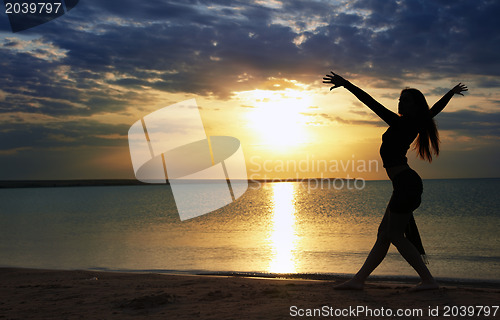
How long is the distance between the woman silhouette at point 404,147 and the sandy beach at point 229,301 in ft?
1.87

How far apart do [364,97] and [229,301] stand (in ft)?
8.75

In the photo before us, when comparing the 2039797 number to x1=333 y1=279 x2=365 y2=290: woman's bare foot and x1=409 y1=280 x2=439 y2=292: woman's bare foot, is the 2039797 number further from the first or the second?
x1=333 y1=279 x2=365 y2=290: woman's bare foot

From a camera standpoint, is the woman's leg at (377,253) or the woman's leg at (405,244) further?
the woman's leg at (377,253)

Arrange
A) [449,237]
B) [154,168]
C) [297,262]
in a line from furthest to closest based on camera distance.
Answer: [449,237], [297,262], [154,168]

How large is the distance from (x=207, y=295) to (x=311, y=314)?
4.92ft

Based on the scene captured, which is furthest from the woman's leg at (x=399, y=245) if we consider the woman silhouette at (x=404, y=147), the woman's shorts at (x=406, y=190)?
the woman's shorts at (x=406, y=190)

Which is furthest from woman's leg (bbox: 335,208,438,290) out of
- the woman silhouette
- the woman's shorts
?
the woman's shorts

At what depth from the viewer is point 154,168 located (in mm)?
8727

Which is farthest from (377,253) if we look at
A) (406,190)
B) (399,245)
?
(406,190)

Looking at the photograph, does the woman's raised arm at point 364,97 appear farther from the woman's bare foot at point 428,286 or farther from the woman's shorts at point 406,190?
the woman's bare foot at point 428,286

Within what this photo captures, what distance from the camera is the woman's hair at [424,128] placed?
4.74m

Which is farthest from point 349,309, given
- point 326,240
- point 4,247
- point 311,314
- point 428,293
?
point 4,247

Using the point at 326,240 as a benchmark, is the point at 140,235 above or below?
below

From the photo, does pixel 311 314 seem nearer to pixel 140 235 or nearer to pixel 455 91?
pixel 455 91
